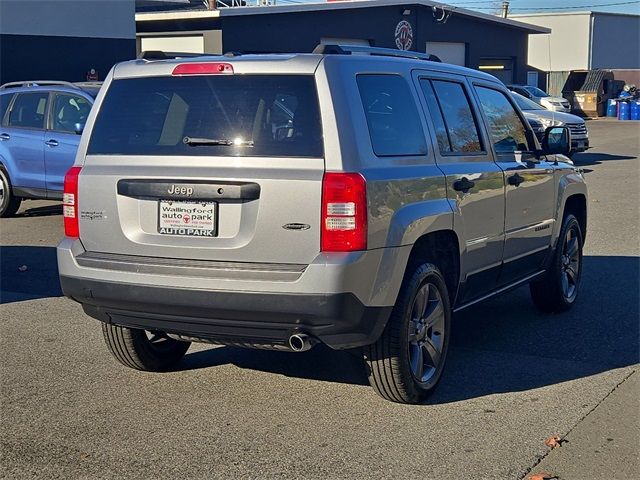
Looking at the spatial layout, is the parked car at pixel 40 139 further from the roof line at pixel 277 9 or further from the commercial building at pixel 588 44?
the commercial building at pixel 588 44

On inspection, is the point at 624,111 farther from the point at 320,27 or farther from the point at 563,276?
the point at 563,276

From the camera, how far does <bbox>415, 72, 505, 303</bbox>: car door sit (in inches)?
235

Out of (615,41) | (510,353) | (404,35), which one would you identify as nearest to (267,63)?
(510,353)

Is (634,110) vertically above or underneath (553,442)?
underneath

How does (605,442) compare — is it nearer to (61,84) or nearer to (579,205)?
(579,205)

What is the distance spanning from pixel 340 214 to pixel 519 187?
8.31ft

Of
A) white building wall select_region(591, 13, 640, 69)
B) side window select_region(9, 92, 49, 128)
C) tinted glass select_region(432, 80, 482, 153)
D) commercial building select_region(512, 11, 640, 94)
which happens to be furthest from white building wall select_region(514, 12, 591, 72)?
tinted glass select_region(432, 80, 482, 153)

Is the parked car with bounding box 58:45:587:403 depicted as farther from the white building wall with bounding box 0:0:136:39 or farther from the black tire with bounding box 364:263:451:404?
the white building wall with bounding box 0:0:136:39

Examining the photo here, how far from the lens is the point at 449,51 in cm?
3597

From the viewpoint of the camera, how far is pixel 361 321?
4941mm

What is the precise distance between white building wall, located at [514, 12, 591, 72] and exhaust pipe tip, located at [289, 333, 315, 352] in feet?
174

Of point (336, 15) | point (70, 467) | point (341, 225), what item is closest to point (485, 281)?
point (341, 225)

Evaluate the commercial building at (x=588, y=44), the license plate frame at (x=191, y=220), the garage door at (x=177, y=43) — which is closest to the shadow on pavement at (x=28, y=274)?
the license plate frame at (x=191, y=220)

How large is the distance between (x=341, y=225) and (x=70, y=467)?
1.80m
